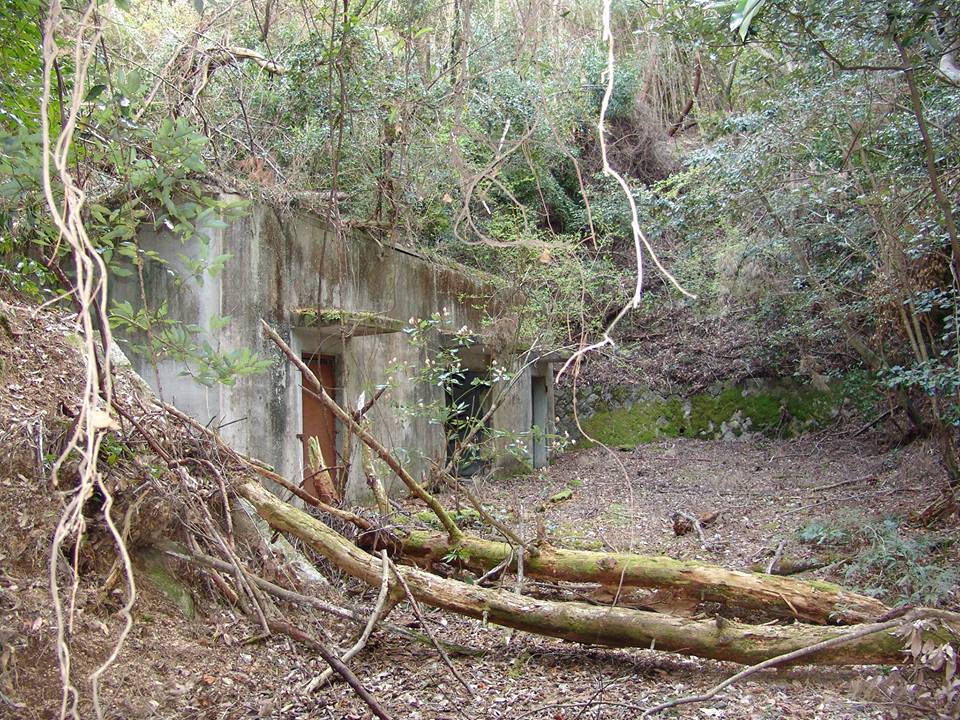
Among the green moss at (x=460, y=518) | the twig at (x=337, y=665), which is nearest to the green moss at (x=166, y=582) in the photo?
the twig at (x=337, y=665)

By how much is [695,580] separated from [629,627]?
610 millimetres

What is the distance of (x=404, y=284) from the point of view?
935 cm

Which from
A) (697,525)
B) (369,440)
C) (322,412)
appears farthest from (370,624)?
(322,412)

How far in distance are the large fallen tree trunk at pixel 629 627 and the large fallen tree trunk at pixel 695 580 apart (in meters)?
0.30

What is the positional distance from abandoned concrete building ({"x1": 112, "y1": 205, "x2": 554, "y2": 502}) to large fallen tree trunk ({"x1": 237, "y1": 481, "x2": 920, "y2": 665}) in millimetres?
1415

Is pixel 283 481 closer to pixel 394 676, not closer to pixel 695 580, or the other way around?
pixel 394 676

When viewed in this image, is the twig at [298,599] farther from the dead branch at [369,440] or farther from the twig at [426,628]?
the dead branch at [369,440]

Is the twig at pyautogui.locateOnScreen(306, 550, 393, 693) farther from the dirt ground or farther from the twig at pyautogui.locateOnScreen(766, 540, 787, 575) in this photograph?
the twig at pyautogui.locateOnScreen(766, 540, 787, 575)

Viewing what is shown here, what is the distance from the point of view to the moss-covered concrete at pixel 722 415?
12438 millimetres

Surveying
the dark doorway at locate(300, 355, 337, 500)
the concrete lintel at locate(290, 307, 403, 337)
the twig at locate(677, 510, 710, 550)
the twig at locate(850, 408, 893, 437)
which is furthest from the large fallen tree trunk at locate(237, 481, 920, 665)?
the twig at locate(850, 408, 893, 437)

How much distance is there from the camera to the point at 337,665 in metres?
3.26

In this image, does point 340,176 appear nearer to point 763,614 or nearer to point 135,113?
point 135,113

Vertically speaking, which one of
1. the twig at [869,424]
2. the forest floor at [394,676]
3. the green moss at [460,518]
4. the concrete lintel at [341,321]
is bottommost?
the forest floor at [394,676]

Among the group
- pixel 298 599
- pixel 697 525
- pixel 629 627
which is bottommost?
pixel 697 525
